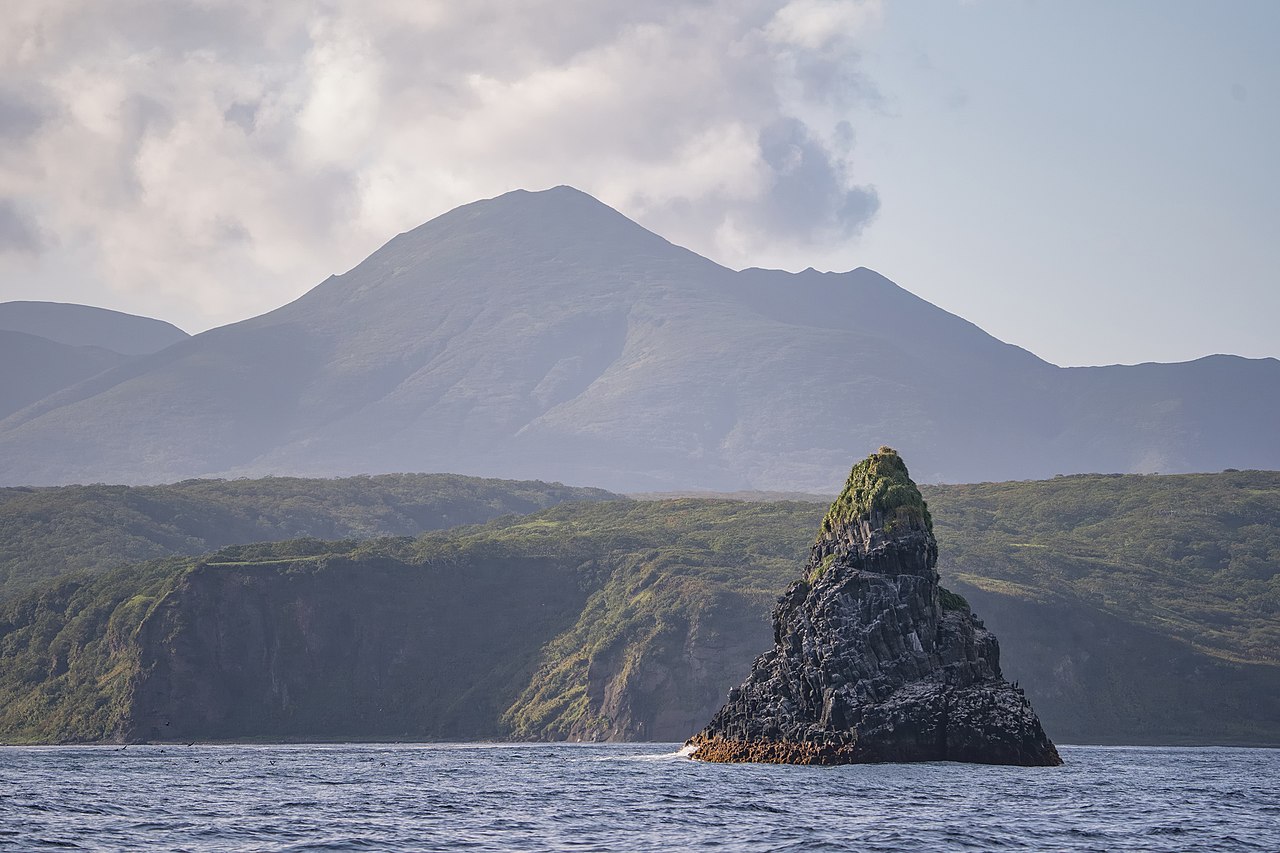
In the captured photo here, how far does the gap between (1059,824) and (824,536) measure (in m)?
41.4

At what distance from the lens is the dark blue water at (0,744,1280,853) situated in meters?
66.1

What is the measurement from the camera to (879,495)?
105312mm

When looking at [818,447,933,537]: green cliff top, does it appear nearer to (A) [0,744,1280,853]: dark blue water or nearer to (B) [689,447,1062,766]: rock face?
(B) [689,447,1062,766]: rock face

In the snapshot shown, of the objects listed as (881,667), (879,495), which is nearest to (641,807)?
(881,667)

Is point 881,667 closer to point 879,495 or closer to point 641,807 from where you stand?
point 879,495

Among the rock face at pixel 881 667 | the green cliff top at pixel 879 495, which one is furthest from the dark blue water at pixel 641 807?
the green cliff top at pixel 879 495

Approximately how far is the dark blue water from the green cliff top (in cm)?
1651

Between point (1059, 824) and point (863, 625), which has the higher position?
point (863, 625)

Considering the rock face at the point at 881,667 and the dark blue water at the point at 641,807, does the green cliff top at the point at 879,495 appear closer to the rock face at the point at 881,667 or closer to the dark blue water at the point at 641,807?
the rock face at the point at 881,667

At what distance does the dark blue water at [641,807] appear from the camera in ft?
217

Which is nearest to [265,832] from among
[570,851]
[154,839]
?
[154,839]

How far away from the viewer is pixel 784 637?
10825 cm

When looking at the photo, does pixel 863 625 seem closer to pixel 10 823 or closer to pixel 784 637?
pixel 784 637

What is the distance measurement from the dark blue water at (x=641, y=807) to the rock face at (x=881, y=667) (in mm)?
2046
